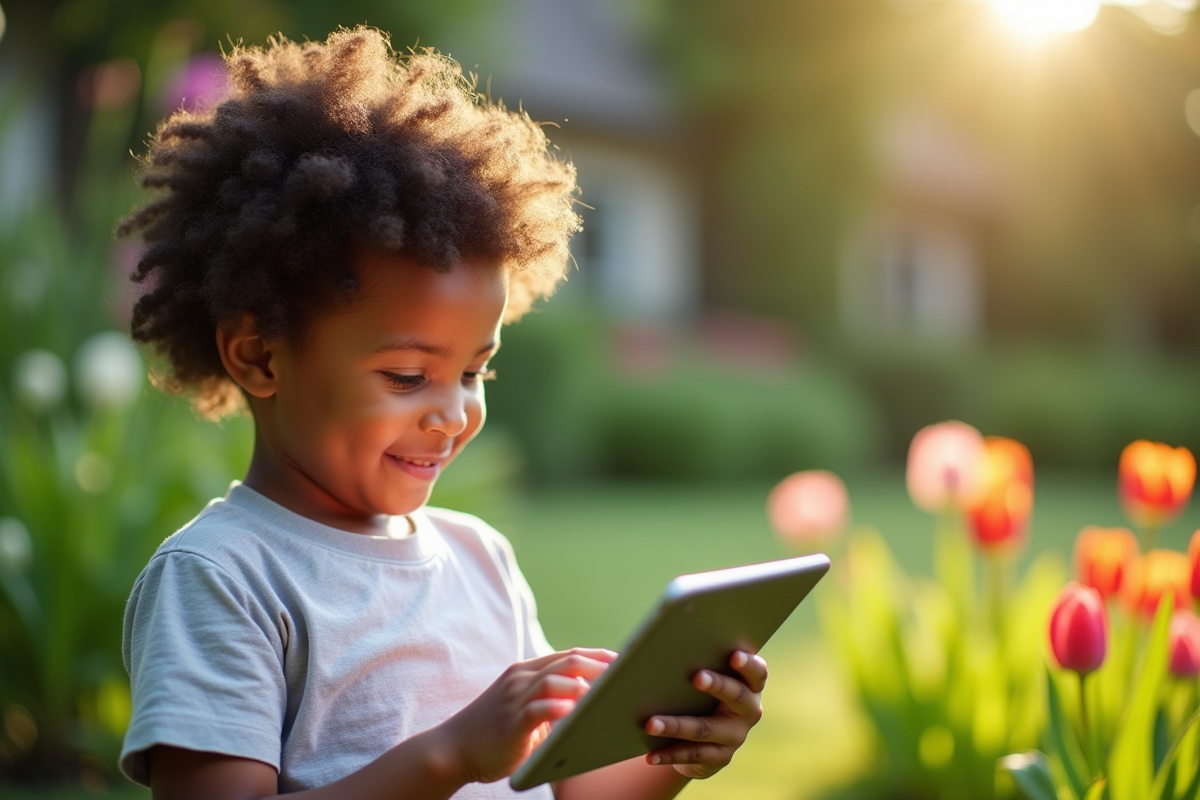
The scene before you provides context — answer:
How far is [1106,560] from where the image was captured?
209 cm

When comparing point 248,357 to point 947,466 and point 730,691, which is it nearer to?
point 730,691

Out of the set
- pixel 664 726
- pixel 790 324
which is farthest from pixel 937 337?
pixel 664 726

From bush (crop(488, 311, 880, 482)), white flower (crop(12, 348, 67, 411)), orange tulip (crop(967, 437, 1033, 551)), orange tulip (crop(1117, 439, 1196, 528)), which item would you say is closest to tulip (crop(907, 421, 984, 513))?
orange tulip (crop(967, 437, 1033, 551))

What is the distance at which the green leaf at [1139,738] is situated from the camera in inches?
65.4

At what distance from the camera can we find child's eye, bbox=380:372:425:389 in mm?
1391

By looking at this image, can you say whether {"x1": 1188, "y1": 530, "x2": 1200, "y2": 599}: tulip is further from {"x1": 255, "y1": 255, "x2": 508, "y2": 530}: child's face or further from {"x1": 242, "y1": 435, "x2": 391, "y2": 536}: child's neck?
{"x1": 242, "y1": 435, "x2": 391, "y2": 536}: child's neck

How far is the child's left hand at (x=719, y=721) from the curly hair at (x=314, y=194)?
23.1 inches

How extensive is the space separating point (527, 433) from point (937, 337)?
29.6 feet

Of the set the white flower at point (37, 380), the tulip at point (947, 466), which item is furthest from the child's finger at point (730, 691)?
the white flower at point (37, 380)

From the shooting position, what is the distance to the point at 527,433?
946 centimetres

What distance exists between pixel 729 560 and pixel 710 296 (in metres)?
10.7

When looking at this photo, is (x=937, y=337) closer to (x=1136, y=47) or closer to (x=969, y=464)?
(x=1136, y=47)

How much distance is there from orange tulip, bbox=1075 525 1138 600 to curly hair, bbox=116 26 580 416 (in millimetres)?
1162

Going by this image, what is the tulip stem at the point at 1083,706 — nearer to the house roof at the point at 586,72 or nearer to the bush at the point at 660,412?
the bush at the point at 660,412
